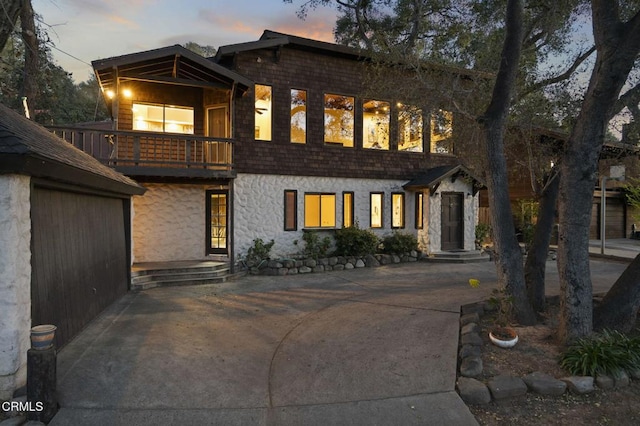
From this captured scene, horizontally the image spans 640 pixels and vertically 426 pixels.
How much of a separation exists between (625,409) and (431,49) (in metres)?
7.56

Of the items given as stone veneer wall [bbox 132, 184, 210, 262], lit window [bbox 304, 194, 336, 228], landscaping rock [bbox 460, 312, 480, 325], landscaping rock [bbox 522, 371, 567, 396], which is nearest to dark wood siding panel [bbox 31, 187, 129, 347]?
stone veneer wall [bbox 132, 184, 210, 262]

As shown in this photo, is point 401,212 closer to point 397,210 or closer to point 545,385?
point 397,210

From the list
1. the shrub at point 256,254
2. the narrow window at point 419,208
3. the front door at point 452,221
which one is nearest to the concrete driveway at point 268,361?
the shrub at point 256,254

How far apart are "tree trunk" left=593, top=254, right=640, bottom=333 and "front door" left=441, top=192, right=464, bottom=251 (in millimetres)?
8782

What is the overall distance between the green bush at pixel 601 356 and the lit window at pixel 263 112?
9.69 m

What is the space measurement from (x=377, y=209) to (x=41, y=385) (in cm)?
1131

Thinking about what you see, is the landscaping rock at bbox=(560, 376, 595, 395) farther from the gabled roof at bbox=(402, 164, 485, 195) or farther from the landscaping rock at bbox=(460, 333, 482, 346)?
the gabled roof at bbox=(402, 164, 485, 195)

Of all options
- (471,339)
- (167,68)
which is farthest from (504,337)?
(167,68)

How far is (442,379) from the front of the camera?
4.11 meters

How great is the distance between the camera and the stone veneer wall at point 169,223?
11.5m

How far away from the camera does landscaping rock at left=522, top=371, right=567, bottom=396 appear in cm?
390

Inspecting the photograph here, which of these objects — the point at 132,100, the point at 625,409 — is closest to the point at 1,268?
the point at 625,409

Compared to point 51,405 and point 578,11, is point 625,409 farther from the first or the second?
point 578,11

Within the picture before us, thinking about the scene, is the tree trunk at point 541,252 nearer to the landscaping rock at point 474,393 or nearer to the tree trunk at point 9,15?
the landscaping rock at point 474,393
